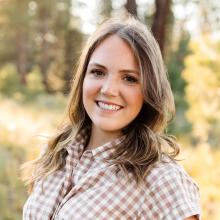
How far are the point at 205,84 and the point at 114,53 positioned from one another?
4561 mm

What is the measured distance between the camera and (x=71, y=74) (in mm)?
6324

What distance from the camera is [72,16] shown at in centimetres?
2583

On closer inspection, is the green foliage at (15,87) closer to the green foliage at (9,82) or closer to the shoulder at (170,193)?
the green foliage at (9,82)

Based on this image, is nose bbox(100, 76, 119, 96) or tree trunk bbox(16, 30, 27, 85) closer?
nose bbox(100, 76, 119, 96)

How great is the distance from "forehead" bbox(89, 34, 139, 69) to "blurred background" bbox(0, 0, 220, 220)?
0.90 ft

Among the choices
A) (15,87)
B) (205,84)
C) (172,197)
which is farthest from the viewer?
(15,87)

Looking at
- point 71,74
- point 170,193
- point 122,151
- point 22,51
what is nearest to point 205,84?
point 71,74

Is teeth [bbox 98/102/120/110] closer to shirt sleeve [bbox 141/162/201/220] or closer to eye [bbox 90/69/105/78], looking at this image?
eye [bbox 90/69/105/78]

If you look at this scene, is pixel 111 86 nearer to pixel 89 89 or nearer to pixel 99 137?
pixel 89 89

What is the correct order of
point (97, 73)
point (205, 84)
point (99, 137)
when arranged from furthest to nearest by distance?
1. point (205, 84)
2. point (99, 137)
3. point (97, 73)

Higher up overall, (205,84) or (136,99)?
(136,99)

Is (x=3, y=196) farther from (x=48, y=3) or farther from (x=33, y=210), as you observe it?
(x=48, y=3)

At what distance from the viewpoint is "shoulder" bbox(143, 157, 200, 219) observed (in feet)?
5.53

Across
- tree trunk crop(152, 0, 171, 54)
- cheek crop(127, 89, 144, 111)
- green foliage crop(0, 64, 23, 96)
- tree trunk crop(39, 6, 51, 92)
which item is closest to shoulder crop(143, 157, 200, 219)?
cheek crop(127, 89, 144, 111)
